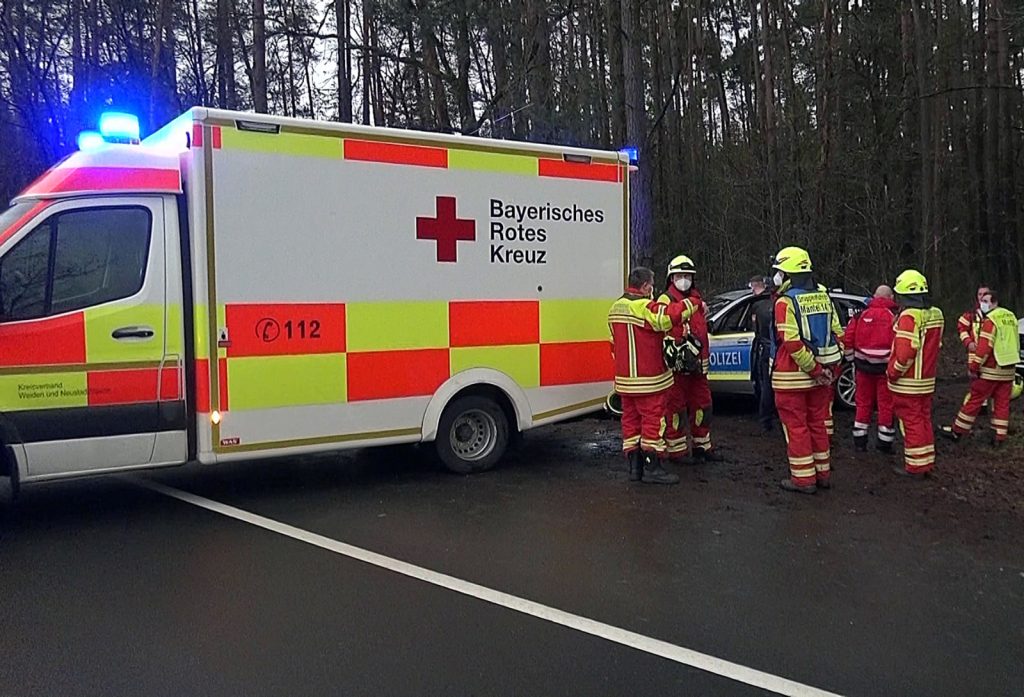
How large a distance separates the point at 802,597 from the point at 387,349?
3.46 metres

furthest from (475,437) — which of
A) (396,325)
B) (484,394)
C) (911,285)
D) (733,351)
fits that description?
(733,351)

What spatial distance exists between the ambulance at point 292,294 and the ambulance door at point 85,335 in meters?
0.01

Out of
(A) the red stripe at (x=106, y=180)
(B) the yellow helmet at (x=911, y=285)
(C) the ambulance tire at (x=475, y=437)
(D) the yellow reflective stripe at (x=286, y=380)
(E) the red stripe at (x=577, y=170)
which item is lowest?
(C) the ambulance tire at (x=475, y=437)

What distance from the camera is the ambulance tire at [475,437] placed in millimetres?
7195

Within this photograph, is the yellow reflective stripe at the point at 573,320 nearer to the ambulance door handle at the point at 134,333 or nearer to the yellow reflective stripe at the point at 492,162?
the yellow reflective stripe at the point at 492,162

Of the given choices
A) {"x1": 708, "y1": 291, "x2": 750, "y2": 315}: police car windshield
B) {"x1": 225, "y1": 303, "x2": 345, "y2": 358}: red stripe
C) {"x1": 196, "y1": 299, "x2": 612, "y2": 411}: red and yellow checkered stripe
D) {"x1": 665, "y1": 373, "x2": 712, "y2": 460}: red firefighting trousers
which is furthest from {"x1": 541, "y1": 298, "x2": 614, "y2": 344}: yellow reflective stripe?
{"x1": 708, "y1": 291, "x2": 750, "y2": 315}: police car windshield

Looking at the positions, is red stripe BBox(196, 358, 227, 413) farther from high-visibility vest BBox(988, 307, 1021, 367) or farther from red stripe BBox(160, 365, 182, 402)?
high-visibility vest BBox(988, 307, 1021, 367)

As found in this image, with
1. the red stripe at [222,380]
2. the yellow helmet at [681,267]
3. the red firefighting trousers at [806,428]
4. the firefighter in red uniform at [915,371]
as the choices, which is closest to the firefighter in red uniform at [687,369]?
the yellow helmet at [681,267]

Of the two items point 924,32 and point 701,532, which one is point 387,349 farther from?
point 924,32

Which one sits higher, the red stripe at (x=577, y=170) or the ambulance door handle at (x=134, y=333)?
the red stripe at (x=577, y=170)

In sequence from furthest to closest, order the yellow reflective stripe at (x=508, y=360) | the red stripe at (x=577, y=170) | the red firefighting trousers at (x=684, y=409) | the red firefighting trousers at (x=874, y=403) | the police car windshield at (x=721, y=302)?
the police car windshield at (x=721, y=302), the red firefighting trousers at (x=874, y=403), the red firefighting trousers at (x=684, y=409), the red stripe at (x=577, y=170), the yellow reflective stripe at (x=508, y=360)

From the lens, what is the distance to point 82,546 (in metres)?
5.40

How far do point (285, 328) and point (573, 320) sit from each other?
99.4 inches

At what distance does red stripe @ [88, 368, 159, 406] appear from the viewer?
5672 millimetres
